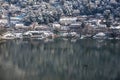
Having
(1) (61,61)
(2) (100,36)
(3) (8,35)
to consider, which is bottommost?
(3) (8,35)

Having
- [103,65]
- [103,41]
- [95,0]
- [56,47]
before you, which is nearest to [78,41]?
[103,41]

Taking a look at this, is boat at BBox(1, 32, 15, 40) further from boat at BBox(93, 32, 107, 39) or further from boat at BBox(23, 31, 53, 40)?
boat at BBox(93, 32, 107, 39)

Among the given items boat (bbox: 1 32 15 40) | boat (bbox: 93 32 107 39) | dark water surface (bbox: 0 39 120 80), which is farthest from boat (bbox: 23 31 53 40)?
dark water surface (bbox: 0 39 120 80)

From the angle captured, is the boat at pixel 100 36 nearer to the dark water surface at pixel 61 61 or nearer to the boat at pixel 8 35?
the dark water surface at pixel 61 61

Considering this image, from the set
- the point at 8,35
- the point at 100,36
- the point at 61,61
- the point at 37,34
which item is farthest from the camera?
the point at 37,34

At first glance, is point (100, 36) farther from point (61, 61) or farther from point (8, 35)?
point (61, 61)

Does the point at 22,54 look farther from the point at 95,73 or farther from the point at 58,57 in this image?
the point at 95,73

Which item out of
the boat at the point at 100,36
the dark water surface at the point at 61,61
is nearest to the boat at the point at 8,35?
the dark water surface at the point at 61,61

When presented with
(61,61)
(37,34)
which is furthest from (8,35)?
(61,61)
